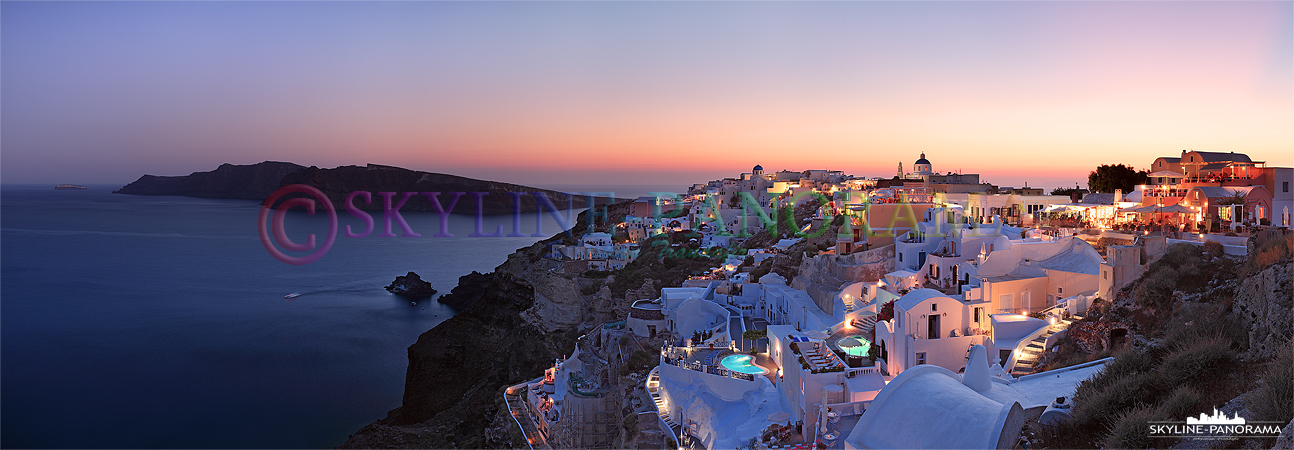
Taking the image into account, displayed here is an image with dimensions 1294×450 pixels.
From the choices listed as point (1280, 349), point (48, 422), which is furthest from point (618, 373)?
point (48, 422)

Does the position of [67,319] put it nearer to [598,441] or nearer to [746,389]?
[598,441]

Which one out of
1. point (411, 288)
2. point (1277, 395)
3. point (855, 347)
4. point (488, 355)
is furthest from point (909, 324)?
point (411, 288)

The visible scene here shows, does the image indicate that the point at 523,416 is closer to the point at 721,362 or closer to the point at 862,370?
the point at 721,362

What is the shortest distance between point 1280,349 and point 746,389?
7.53 meters

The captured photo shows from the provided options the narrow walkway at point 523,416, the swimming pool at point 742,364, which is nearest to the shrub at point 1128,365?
the swimming pool at point 742,364

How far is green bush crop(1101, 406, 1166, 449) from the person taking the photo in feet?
14.1

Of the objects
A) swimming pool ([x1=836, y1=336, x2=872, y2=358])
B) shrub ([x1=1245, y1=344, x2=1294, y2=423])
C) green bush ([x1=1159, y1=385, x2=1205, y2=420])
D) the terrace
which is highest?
shrub ([x1=1245, y1=344, x2=1294, y2=423])

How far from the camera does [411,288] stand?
4266 cm

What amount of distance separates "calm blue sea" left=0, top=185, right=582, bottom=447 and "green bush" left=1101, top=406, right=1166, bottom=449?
20.9 m

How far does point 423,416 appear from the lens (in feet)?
72.6

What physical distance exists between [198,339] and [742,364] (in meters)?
31.1

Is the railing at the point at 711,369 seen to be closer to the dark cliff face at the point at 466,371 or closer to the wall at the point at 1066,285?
the wall at the point at 1066,285

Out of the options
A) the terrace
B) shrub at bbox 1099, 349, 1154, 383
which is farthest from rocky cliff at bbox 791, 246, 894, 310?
shrub at bbox 1099, 349, 1154, 383

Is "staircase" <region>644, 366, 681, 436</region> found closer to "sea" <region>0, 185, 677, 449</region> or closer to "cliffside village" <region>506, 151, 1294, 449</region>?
"cliffside village" <region>506, 151, 1294, 449</region>
